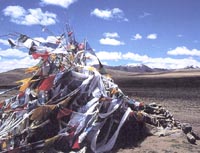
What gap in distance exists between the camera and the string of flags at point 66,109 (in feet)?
37.8

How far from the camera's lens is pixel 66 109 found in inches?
474

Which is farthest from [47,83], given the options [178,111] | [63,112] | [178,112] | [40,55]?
[178,111]

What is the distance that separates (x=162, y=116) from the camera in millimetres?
14562

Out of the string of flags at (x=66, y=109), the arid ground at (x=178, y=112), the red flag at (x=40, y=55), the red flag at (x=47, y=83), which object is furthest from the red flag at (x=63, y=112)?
the red flag at (x=40, y=55)

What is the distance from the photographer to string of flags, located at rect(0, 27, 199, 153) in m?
11.5

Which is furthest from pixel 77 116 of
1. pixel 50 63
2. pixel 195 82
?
pixel 195 82

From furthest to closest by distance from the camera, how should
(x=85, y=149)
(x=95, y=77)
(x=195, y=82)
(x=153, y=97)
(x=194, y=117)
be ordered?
(x=195, y=82), (x=153, y=97), (x=194, y=117), (x=95, y=77), (x=85, y=149)

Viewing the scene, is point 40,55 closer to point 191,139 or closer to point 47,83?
point 47,83

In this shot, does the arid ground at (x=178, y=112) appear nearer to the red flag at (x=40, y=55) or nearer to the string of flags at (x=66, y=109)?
the string of flags at (x=66, y=109)

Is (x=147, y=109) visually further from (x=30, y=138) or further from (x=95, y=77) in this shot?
(x=30, y=138)

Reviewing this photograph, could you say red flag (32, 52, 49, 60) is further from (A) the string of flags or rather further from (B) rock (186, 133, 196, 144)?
(B) rock (186, 133, 196, 144)

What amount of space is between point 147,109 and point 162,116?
63 cm

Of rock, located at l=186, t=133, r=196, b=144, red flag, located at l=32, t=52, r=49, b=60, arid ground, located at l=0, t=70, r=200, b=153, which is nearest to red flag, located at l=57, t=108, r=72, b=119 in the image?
arid ground, located at l=0, t=70, r=200, b=153

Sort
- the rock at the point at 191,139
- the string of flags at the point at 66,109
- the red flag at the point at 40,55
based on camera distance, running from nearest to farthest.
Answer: the string of flags at the point at 66,109, the rock at the point at 191,139, the red flag at the point at 40,55
